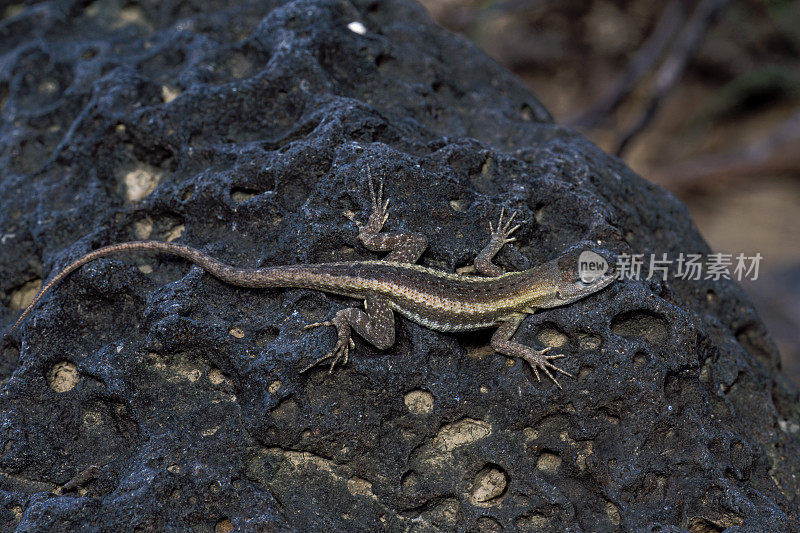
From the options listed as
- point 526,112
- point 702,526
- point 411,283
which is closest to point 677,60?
point 526,112

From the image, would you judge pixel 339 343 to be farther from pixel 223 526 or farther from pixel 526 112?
pixel 526 112

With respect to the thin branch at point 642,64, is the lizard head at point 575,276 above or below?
above

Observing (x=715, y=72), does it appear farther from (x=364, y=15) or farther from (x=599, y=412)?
(x=599, y=412)

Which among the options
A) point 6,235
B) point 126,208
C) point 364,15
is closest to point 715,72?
point 364,15

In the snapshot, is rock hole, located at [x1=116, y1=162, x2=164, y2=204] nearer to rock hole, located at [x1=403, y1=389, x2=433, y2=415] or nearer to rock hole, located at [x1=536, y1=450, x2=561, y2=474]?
rock hole, located at [x1=403, y1=389, x2=433, y2=415]

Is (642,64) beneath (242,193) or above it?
beneath

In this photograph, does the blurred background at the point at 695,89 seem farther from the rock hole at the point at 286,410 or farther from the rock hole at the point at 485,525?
the rock hole at the point at 286,410

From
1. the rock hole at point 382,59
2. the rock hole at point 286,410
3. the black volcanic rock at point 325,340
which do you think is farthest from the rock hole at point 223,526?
the rock hole at point 382,59

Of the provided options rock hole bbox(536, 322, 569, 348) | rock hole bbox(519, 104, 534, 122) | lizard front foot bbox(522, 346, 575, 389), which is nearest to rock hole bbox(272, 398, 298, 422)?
lizard front foot bbox(522, 346, 575, 389)
